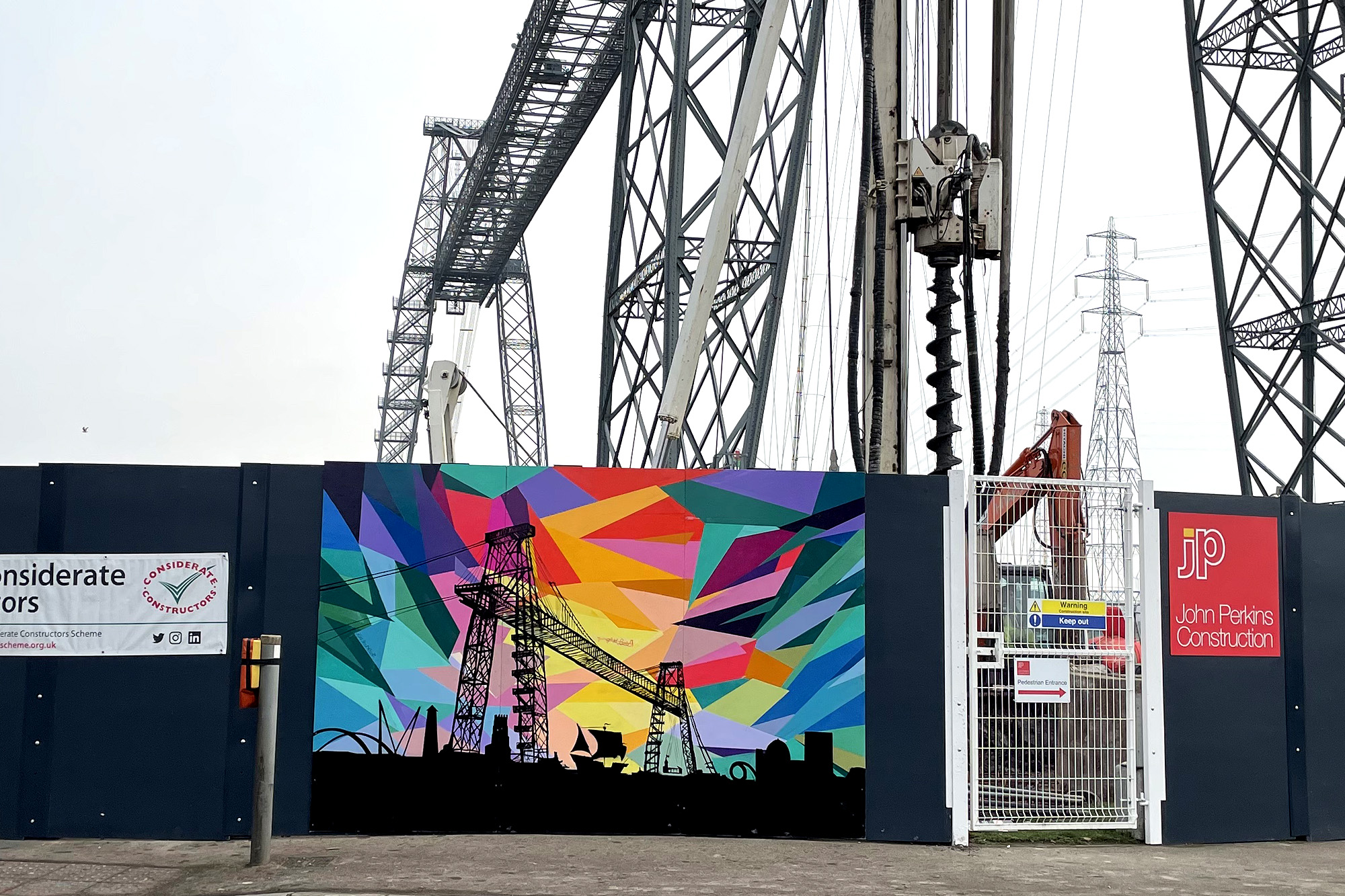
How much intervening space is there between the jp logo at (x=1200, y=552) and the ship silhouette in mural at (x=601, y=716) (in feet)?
7.45

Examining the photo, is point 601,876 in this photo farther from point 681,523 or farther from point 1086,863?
point 1086,863

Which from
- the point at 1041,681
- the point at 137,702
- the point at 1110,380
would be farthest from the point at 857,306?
the point at 1110,380

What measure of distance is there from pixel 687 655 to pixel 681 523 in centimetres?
83

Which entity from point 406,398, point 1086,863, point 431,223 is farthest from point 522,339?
point 1086,863

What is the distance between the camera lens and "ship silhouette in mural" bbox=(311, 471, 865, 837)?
25.6 feet

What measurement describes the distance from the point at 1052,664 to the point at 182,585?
17.8 feet

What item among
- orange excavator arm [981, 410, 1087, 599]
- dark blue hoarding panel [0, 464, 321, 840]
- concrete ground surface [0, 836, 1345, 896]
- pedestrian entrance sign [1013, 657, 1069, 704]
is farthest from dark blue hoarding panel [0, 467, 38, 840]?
pedestrian entrance sign [1013, 657, 1069, 704]

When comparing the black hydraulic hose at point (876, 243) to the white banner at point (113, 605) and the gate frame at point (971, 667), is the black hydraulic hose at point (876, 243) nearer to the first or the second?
the gate frame at point (971, 667)

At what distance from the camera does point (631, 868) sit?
23.0ft

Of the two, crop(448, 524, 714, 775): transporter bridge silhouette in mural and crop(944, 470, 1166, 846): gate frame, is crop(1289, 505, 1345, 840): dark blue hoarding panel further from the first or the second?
crop(448, 524, 714, 775): transporter bridge silhouette in mural

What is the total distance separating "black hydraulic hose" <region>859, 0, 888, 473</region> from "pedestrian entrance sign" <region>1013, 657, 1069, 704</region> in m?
2.87

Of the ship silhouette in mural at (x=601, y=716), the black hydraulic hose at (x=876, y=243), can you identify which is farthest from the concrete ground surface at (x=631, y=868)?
the black hydraulic hose at (x=876, y=243)

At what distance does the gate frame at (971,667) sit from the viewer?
26.3 ft

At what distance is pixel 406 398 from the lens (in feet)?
196
